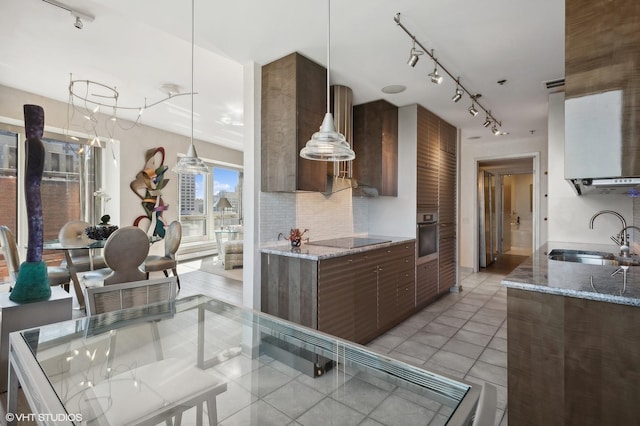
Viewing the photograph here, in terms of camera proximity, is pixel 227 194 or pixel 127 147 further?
pixel 227 194

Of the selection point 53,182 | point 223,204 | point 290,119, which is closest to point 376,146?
point 290,119

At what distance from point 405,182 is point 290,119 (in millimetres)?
1978

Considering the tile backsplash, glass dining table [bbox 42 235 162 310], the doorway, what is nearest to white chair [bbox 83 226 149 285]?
glass dining table [bbox 42 235 162 310]

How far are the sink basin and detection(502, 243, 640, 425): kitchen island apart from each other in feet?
3.49

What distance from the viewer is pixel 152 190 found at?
240 inches

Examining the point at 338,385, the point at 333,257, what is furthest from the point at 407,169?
the point at 338,385

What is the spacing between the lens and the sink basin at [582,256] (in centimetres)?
263

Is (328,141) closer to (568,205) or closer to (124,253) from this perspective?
(124,253)

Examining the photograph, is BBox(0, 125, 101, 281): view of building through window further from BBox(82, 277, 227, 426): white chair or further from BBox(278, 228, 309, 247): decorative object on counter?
BBox(82, 277, 227, 426): white chair

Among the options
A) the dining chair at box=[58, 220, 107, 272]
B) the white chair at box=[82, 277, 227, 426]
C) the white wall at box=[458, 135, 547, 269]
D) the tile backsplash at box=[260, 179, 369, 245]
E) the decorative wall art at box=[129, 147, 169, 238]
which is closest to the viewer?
the white chair at box=[82, 277, 227, 426]

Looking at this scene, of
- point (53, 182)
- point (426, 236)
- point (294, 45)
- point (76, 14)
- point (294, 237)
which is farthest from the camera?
point (53, 182)

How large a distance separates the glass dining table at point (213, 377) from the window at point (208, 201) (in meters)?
5.97

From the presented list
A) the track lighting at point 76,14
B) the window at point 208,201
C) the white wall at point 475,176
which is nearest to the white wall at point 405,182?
the white wall at point 475,176

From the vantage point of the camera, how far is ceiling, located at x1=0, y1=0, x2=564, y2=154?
2.12 metres
